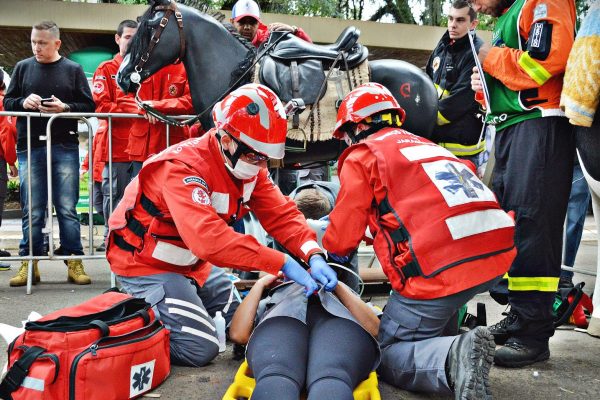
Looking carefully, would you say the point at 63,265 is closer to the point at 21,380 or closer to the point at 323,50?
the point at 323,50

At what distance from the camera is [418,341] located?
9.64 ft

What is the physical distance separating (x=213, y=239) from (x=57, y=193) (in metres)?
2.99

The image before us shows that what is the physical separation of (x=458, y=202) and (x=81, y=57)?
8989mm

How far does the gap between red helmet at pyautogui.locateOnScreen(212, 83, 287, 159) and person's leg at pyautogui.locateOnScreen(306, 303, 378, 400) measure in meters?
0.84

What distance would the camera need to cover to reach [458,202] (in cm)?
285

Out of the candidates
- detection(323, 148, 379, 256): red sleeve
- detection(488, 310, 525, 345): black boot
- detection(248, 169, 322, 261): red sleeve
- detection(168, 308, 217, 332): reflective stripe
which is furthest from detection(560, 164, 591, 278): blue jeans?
detection(168, 308, 217, 332): reflective stripe

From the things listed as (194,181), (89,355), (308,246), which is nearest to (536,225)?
(308,246)

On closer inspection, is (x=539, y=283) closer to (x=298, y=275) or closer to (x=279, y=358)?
(x=298, y=275)

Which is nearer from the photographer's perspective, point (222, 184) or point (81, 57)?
point (222, 184)

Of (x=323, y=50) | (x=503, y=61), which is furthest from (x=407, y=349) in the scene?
(x=323, y=50)

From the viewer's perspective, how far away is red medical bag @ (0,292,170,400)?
2535 mm

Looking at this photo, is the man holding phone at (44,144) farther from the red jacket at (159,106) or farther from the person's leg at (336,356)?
the person's leg at (336,356)

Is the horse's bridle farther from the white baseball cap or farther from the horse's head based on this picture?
the white baseball cap

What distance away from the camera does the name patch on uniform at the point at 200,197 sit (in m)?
3.04
